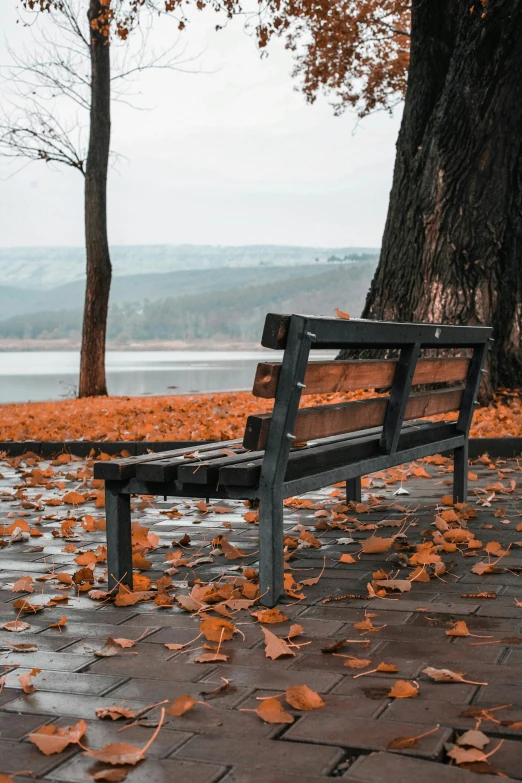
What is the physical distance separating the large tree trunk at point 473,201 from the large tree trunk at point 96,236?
266 inches

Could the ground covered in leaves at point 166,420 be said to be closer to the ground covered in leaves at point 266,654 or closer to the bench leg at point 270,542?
the ground covered in leaves at point 266,654

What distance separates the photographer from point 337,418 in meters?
3.73

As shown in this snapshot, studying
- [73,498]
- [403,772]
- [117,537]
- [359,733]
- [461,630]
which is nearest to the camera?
[403,772]

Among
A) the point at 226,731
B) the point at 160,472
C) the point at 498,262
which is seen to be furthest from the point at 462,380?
the point at 498,262

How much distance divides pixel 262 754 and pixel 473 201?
9043 millimetres

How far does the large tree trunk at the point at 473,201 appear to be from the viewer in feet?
33.2

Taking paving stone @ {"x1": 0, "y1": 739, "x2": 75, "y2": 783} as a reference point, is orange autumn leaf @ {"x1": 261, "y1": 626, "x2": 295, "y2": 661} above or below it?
below

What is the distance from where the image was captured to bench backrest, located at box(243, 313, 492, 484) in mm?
3221

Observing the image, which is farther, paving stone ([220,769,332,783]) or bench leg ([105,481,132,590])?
bench leg ([105,481,132,590])

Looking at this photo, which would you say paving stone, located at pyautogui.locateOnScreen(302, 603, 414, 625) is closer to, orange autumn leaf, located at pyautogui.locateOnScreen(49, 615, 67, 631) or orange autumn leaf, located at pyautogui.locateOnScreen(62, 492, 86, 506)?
orange autumn leaf, located at pyautogui.locateOnScreen(49, 615, 67, 631)

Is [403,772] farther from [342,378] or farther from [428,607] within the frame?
[342,378]

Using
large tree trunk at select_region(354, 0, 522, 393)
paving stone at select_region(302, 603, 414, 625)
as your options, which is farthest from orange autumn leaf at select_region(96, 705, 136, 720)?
large tree trunk at select_region(354, 0, 522, 393)

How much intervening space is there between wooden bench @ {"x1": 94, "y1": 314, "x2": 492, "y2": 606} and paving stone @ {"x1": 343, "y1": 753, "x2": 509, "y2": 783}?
4.40 ft

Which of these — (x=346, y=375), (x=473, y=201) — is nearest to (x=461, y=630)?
(x=346, y=375)
